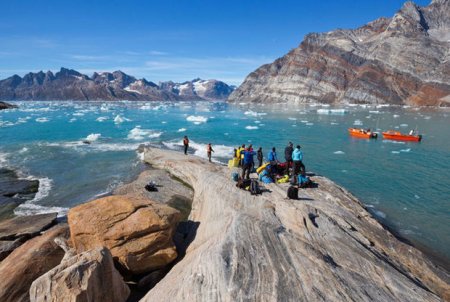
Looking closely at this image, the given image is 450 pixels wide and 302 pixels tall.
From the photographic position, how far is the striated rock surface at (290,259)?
24.2 feet

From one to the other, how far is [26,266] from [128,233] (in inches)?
126

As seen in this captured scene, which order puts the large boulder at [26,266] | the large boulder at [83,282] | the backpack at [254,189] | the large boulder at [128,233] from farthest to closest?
the backpack at [254,189] → the large boulder at [128,233] → the large boulder at [26,266] → the large boulder at [83,282]

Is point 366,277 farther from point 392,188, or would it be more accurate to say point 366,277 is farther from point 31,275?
point 392,188

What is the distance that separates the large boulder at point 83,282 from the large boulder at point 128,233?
4.29ft

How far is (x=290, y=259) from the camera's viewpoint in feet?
28.5

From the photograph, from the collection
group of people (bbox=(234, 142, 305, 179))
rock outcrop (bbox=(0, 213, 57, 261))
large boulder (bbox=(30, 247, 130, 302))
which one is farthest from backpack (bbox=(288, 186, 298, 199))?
rock outcrop (bbox=(0, 213, 57, 261))

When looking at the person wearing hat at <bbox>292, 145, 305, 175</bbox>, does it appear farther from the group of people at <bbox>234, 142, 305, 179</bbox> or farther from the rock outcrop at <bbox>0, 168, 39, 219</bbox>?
the rock outcrop at <bbox>0, 168, 39, 219</bbox>

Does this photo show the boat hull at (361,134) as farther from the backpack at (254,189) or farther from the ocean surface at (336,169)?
the backpack at (254,189)

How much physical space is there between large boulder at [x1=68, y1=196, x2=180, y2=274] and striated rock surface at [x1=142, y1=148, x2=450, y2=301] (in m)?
1.02

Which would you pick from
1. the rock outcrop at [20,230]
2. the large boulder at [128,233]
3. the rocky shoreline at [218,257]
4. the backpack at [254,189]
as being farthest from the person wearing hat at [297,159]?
the rock outcrop at [20,230]

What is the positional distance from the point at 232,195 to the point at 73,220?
713cm

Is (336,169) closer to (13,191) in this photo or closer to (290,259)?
(290,259)

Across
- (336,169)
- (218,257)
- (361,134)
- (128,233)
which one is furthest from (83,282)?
(361,134)

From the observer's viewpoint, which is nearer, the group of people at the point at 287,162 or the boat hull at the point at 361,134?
the group of people at the point at 287,162
